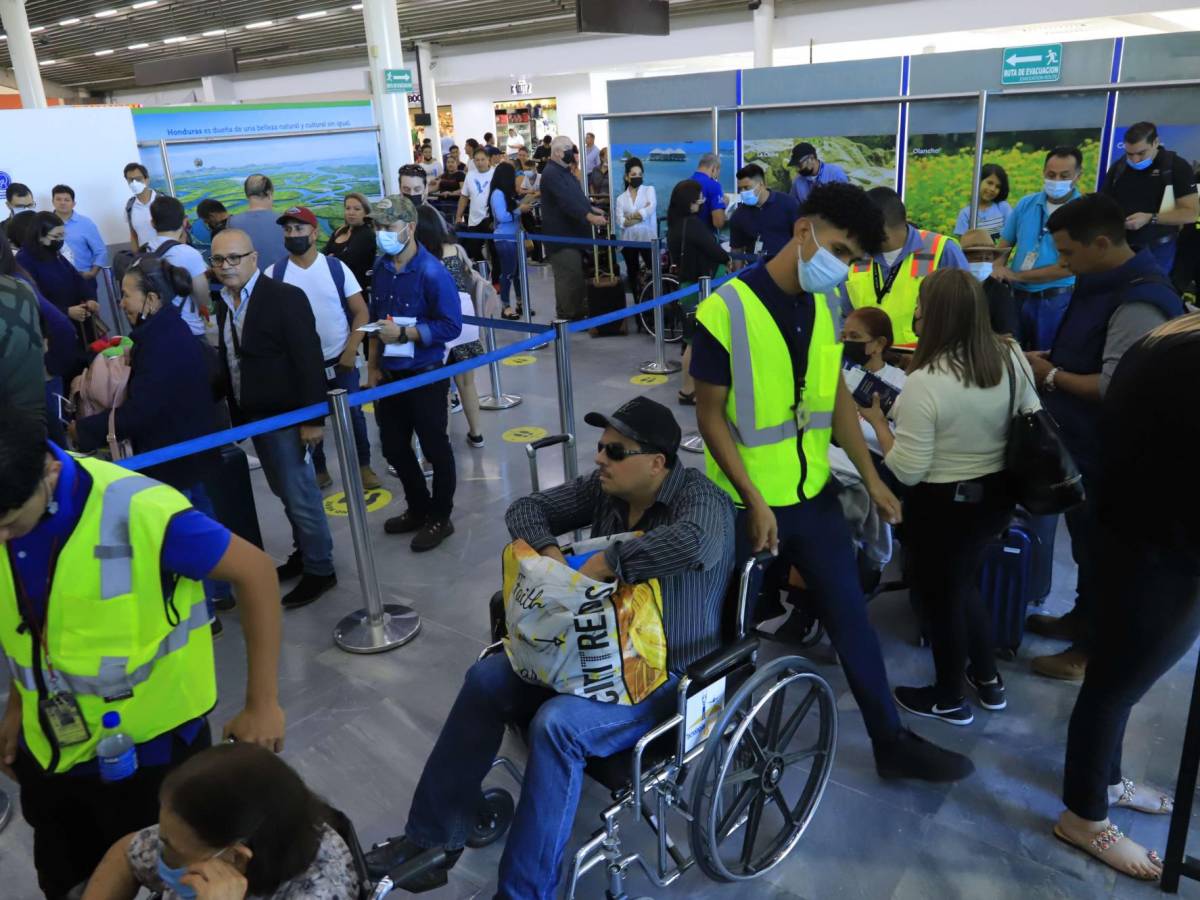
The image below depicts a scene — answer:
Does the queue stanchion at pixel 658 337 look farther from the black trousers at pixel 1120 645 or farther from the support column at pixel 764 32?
the support column at pixel 764 32

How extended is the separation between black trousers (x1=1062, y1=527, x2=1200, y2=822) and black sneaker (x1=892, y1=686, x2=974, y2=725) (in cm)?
50

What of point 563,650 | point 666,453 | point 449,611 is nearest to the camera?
point 563,650

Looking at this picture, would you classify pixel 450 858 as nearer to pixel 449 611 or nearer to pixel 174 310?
pixel 449 611

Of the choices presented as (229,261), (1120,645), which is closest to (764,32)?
(229,261)

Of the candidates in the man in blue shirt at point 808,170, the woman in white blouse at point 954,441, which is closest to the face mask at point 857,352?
the woman in white blouse at point 954,441

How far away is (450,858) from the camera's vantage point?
2.04 m

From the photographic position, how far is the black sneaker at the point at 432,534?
166 inches

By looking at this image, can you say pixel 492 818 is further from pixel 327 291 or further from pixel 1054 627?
pixel 327 291

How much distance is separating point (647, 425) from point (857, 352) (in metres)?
1.50

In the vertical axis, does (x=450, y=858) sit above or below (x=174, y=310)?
below

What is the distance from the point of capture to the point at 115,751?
62.8 inches

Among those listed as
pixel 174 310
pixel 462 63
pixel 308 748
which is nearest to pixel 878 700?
pixel 308 748

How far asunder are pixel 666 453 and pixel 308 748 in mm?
1621

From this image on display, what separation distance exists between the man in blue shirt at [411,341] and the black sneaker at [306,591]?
0.47 metres
